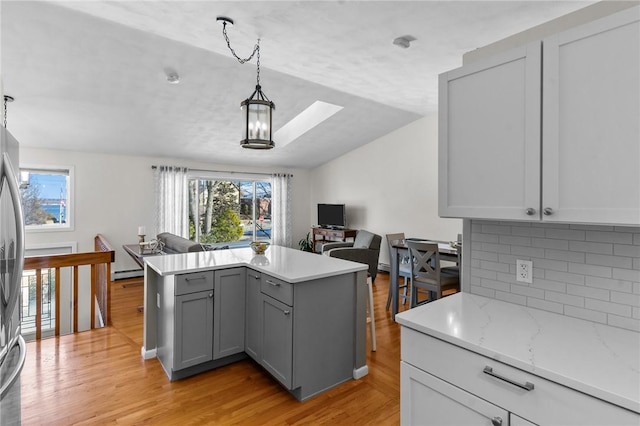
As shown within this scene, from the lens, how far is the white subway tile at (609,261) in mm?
1325

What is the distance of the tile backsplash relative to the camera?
52.3 inches

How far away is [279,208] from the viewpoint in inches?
304

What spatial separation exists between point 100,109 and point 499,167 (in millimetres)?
4642

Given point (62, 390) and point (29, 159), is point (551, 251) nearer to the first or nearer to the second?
point (62, 390)

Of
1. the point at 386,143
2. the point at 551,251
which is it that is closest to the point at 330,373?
the point at 551,251

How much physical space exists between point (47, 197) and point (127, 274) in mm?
1726

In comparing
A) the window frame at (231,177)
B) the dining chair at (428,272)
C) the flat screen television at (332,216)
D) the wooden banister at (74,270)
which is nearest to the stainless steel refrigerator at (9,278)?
the wooden banister at (74,270)

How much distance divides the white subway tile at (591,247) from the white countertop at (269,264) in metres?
1.39

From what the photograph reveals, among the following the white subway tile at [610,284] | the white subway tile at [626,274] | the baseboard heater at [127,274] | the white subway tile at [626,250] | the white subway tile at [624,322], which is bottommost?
the baseboard heater at [127,274]

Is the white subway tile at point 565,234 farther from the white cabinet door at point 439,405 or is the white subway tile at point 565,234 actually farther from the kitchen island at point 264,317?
the kitchen island at point 264,317

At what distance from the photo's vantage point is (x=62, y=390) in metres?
2.43

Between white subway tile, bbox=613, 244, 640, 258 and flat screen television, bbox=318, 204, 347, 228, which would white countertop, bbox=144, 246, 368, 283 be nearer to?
white subway tile, bbox=613, 244, 640, 258

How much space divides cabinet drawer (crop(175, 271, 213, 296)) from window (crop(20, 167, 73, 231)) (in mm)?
4207

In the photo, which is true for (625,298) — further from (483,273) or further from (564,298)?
(483,273)
